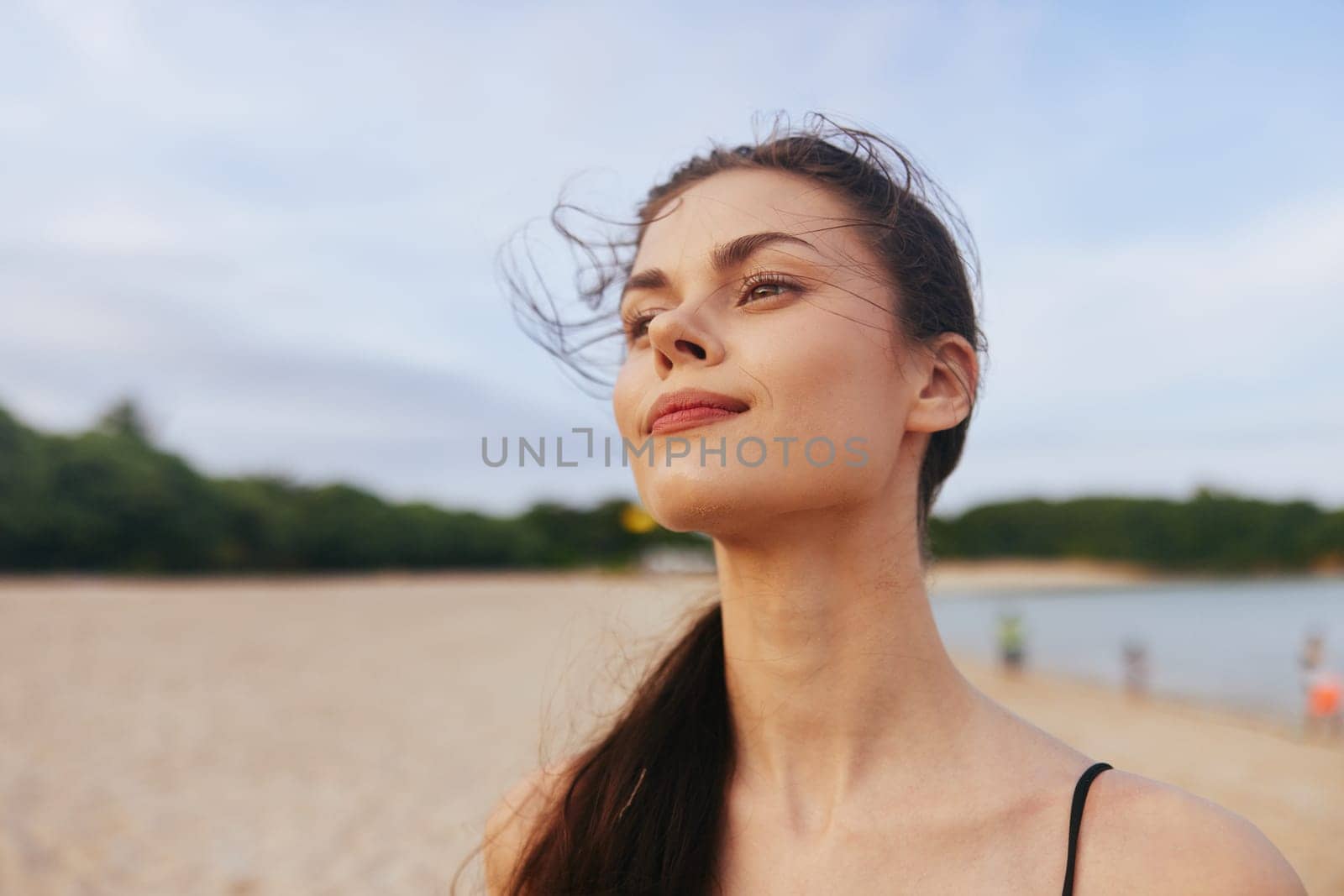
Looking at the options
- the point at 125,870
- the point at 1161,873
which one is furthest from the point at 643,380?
the point at 125,870

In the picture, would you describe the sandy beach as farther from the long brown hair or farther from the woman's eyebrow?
the woman's eyebrow

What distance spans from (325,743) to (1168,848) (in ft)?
29.7

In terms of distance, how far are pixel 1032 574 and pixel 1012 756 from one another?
6439 cm

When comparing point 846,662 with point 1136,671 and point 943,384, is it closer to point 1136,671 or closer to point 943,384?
point 943,384

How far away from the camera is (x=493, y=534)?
55.8 metres

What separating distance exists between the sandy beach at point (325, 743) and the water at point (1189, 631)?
3363mm

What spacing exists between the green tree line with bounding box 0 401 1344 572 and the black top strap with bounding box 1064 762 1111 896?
21324 millimetres

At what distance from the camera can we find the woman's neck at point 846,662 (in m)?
1.35

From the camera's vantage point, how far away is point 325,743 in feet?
29.1

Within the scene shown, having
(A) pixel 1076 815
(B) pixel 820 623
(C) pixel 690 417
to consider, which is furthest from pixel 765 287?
(A) pixel 1076 815

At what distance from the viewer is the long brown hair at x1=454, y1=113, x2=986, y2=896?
141 cm

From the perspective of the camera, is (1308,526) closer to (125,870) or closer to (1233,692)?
(1233,692)

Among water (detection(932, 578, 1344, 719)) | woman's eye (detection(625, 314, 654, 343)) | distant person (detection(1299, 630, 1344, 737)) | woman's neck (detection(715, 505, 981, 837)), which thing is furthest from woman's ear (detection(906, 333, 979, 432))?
water (detection(932, 578, 1344, 719))

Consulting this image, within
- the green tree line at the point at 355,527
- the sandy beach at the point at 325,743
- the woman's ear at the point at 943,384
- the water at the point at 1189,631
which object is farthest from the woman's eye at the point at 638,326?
the green tree line at the point at 355,527
